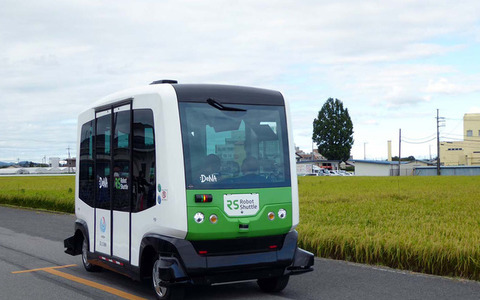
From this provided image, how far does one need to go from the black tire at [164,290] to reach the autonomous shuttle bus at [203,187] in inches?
0.5

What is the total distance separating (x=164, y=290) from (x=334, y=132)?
324 feet

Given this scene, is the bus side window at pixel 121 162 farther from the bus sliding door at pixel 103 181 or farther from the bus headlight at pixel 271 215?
the bus headlight at pixel 271 215

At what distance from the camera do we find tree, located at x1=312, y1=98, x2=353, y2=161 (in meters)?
104

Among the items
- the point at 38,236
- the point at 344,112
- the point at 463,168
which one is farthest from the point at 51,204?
the point at 344,112

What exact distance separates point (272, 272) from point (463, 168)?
257 feet

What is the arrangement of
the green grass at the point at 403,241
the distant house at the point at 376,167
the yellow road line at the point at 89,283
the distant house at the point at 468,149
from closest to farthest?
the yellow road line at the point at 89,283
the green grass at the point at 403,241
the distant house at the point at 376,167
the distant house at the point at 468,149

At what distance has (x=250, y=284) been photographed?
25.3ft

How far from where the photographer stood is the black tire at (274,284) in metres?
7.00

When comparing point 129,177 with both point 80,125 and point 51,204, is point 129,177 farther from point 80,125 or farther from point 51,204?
Result: point 51,204

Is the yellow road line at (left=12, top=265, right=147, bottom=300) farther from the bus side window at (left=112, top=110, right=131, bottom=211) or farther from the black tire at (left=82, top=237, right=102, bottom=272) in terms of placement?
the bus side window at (left=112, top=110, right=131, bottom=211)

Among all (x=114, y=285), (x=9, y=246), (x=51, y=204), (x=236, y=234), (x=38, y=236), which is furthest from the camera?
(x=51, y=204)

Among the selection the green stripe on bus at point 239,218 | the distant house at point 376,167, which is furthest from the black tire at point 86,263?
the distant house at point 376,167

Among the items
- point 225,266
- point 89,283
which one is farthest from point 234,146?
point 89,283

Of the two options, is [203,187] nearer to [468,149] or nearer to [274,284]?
[274,284]
